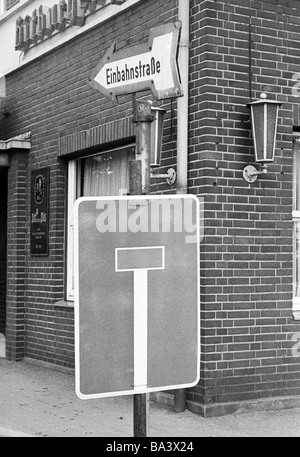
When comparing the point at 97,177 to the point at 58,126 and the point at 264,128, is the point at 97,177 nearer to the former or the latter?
the point at 58,126

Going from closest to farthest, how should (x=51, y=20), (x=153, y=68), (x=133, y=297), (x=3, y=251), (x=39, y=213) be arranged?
(x=133, y=297)
(x=153, y=68)
(x=51, y=20)
(x=39, y=213)
(x=3, y=251)

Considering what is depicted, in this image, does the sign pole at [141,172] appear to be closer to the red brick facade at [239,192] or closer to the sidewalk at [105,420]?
the sidewalk at [105,420]

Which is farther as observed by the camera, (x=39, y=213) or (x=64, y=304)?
(x=39, y=213)

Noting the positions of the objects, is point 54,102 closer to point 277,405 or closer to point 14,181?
point 14,181

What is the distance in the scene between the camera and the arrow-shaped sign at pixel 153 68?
14.5 feet

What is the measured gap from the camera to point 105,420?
24.4 ft

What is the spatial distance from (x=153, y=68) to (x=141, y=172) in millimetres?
706

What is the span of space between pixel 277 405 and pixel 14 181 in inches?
223

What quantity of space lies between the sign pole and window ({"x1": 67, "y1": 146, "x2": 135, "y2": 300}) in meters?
5.21

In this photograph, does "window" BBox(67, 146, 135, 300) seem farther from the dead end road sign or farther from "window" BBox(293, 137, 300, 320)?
the dead end road sign

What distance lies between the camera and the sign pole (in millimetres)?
3945

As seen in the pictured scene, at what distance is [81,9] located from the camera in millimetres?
10070

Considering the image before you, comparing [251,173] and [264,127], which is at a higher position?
[264,127]

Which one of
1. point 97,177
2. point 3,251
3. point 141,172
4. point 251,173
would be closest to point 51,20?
point 97,177
